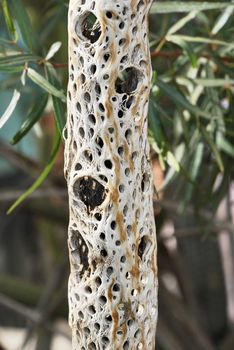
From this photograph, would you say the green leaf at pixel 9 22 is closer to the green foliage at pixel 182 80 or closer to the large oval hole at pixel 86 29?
the green foliage at pixel 182 80

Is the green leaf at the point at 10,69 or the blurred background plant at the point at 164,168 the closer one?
the green leaf at the point at 10,69

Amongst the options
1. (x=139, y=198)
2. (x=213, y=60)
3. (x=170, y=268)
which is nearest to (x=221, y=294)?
(x=170, y=268)

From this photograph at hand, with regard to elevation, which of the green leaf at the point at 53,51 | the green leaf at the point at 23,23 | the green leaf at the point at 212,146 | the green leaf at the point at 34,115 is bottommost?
the green leaf at the point at 212,146

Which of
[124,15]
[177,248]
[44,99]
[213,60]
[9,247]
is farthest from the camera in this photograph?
[9,247]

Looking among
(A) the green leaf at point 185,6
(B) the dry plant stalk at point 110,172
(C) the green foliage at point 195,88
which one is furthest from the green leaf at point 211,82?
(B) the dry plant stalk at point 110,172

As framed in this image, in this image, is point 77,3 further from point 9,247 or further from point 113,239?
point 9,247

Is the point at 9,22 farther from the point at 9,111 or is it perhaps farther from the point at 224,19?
the point at 224,19
